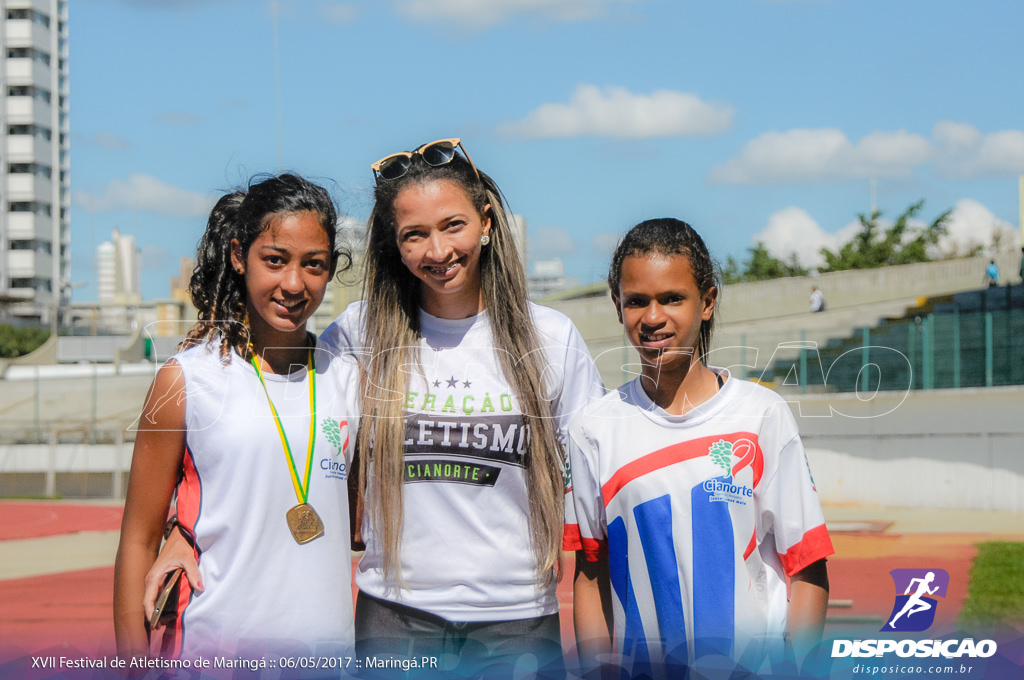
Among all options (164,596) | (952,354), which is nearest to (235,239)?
(164,596)

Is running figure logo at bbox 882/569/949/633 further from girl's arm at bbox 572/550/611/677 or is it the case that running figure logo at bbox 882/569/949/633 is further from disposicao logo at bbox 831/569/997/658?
girl's arm at bbox 572/550/611/677

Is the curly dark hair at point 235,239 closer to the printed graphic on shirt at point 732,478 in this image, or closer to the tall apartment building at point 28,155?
the printed graphic on shirt at point 732,478

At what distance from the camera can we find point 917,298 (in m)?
30.4

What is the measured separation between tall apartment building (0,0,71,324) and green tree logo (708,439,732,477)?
64981 mm

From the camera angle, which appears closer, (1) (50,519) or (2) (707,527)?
(2) (707,527)

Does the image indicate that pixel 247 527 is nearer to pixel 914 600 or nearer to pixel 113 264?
pixel 914 600

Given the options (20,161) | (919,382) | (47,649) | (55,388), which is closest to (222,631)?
(47,649)

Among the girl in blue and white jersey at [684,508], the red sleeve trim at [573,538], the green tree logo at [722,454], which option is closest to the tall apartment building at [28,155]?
the red sleeve trim at [573,538]

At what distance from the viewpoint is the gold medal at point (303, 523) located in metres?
2.81

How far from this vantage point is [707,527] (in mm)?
2797

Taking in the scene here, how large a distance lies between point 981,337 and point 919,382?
1179mm

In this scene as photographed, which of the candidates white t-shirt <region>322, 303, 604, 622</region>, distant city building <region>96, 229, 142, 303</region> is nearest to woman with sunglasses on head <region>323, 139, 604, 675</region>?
white t-shirt <region>322, 303, 604, 622</region>

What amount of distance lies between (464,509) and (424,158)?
109cm

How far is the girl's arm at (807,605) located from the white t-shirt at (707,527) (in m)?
0.03
